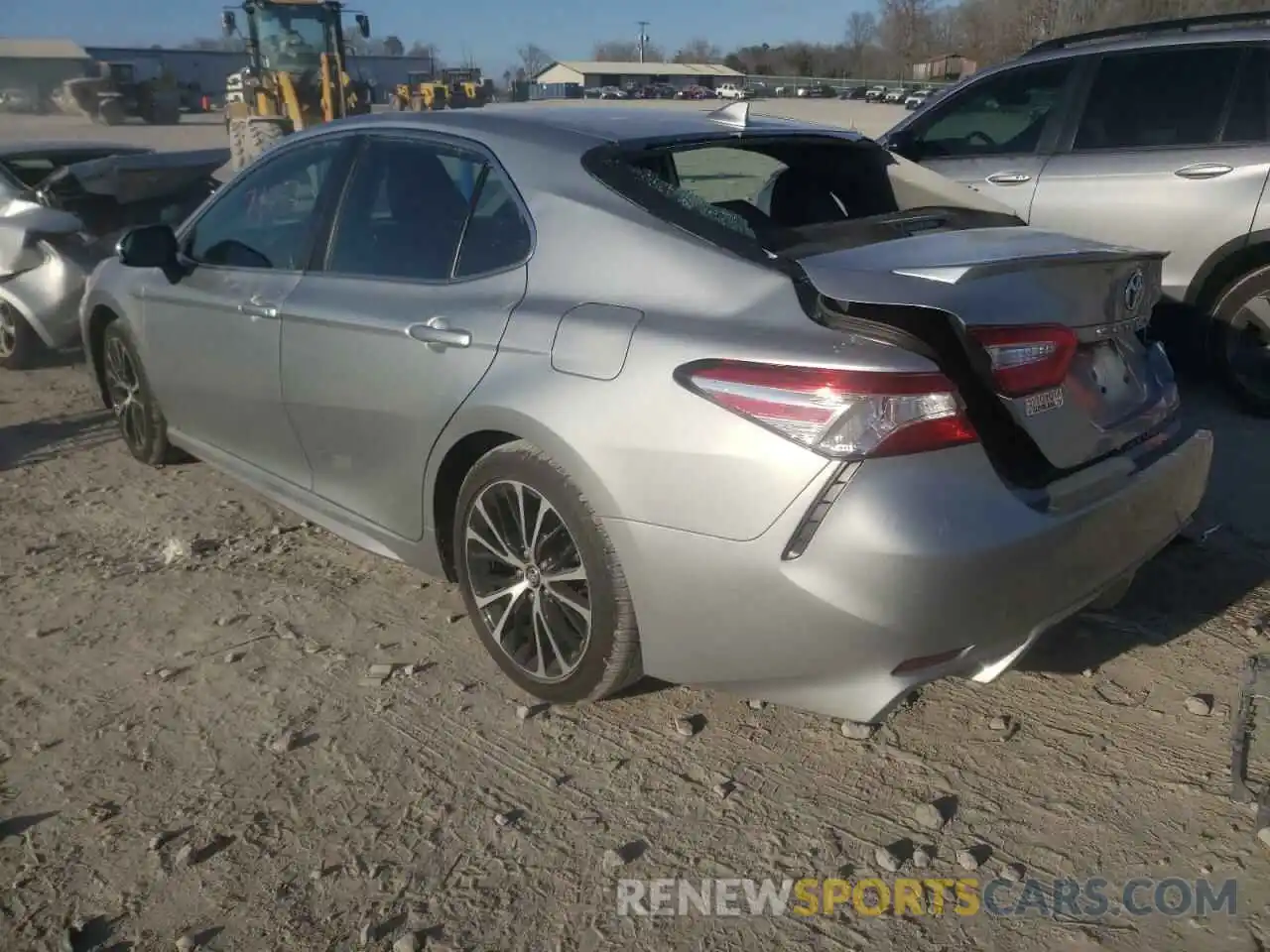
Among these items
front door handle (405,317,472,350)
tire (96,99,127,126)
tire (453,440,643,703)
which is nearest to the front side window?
front door handle (405,317,472,350)

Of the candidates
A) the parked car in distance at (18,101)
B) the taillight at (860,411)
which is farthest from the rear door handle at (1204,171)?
the parked car in distance at (18,101)

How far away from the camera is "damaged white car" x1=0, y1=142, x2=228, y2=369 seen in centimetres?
676

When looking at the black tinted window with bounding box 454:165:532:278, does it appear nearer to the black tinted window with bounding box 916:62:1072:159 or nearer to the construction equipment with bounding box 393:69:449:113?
the black tinted window with bounding box 916:62:1072:159

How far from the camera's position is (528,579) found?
3.05m

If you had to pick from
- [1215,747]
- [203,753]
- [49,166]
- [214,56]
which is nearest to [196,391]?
[203,753]

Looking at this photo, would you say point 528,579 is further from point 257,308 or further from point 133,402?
point 133,402

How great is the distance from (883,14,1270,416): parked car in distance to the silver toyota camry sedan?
2.35 metres

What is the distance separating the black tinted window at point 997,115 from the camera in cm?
591

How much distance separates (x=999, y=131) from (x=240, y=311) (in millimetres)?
4337

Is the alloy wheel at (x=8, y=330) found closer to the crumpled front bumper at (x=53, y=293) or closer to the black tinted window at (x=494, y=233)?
the crumpled front bumper at (x=53, y=293)

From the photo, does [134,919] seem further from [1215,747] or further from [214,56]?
[214,56]

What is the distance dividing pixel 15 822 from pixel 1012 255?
2853 mm

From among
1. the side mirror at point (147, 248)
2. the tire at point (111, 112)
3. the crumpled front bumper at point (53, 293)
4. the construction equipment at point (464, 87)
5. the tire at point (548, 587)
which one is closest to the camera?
the tire at point (548, 587)

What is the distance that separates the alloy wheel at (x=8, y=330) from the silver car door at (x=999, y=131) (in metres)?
5.72
